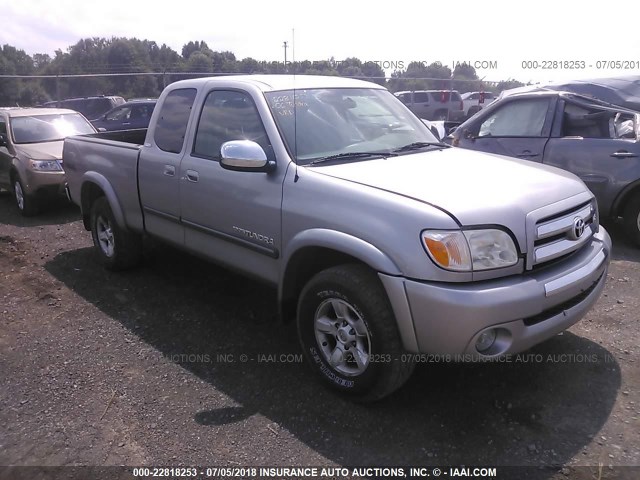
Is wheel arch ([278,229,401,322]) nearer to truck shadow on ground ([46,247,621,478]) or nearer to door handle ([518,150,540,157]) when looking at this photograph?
truck shadow on ground ([46,247,621,478])

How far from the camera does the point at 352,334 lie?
324 centimetres

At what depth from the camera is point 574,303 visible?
317 centimetres

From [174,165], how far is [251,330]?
57.5 inches

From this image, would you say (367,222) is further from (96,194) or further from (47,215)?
(47,215)

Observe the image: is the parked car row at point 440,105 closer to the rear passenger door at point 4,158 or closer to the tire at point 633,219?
the rear passenger door at point 4,158

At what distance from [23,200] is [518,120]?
7241 mm

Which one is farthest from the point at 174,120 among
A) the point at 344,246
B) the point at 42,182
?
the point at 42,182

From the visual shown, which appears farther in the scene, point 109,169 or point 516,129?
point 516,129

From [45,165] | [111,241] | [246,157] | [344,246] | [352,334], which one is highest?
[246,157]

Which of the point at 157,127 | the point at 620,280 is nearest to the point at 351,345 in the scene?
the point at 157,127

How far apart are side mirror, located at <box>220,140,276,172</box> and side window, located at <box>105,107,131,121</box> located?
1300cm

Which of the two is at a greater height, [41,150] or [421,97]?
[421,97]

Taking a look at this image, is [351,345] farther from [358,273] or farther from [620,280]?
[620,280]

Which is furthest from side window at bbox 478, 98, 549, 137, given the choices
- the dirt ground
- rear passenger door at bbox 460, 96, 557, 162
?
the dirt ground
